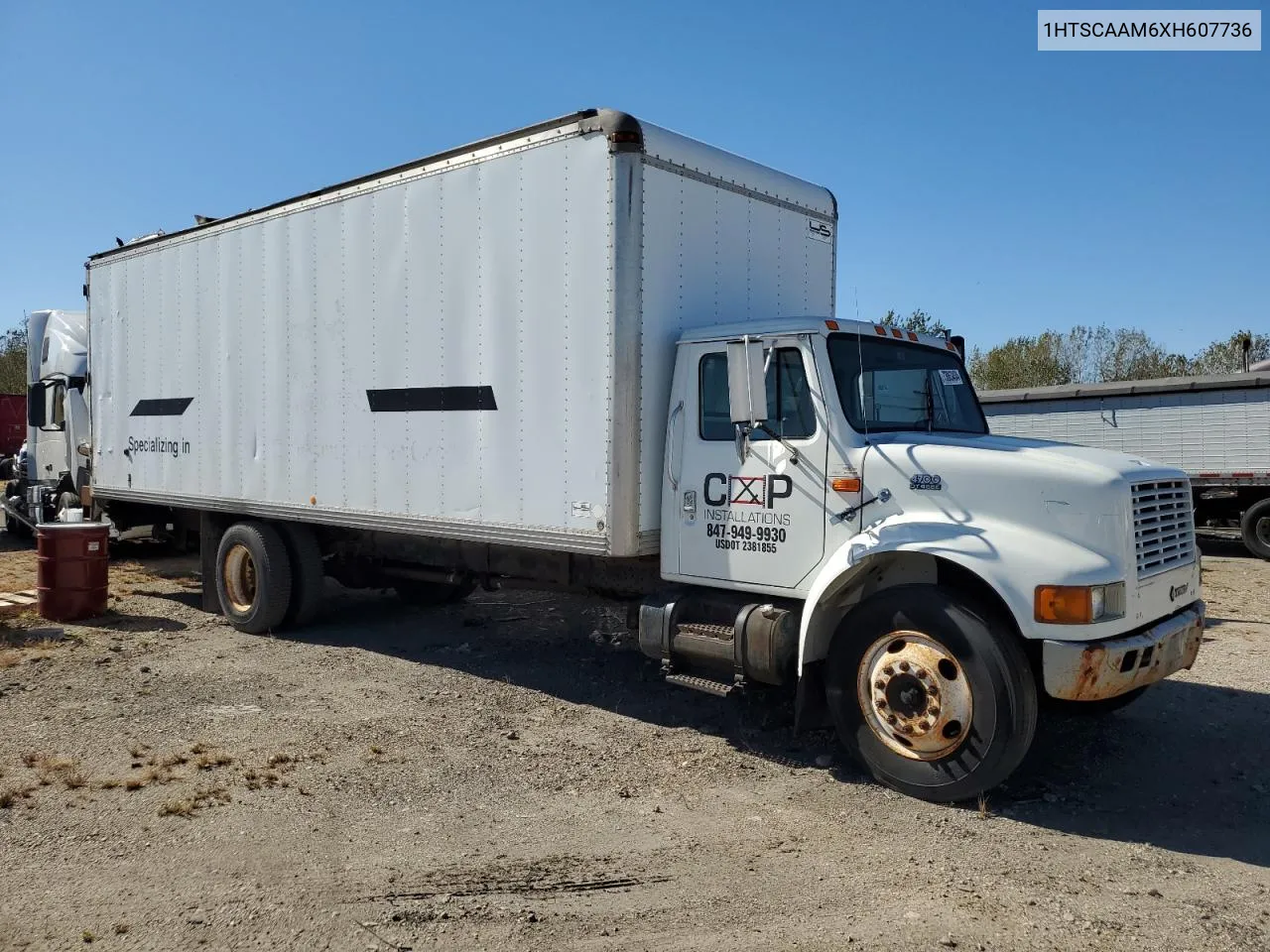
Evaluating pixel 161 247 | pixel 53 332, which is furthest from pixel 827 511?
pixel 53 332

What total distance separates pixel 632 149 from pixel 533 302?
3.80 ft

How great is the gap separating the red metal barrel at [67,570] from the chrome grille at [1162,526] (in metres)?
9.06

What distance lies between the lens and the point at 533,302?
20.6ft

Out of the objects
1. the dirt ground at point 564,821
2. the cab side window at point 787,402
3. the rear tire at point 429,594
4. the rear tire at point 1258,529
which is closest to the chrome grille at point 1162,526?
the dirt ground at point 564,821

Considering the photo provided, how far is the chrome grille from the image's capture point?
15.7ft

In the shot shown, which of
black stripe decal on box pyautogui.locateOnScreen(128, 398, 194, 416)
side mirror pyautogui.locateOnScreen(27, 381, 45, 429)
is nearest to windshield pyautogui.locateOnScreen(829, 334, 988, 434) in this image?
black stripe decal on box pyautogui.locateOnScreen(128, 398, 194, 416)

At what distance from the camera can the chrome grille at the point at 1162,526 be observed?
4773mm

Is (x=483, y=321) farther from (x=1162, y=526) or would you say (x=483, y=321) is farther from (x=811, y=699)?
(x=1162, y=526)

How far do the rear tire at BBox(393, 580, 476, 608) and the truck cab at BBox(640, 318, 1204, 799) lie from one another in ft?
15.6

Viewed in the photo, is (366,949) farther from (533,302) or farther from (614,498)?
(533,302)

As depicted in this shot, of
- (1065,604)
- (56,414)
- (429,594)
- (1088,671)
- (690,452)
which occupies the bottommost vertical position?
(429,594)

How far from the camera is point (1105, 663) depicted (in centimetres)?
451

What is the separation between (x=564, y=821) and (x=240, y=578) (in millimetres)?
5692

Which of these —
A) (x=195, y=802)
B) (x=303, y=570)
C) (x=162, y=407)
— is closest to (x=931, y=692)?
(x=195, y=802)
